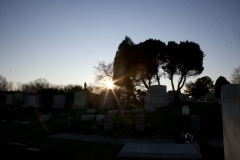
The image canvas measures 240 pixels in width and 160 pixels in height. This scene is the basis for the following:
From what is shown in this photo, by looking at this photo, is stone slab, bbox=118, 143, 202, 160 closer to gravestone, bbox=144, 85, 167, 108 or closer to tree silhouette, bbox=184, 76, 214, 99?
gravestone, bbox=144, 85, 167, 108

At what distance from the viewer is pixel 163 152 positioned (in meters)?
4.20

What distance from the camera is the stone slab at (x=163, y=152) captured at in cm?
398

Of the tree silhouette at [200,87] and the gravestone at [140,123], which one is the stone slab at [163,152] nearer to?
the gravestone at [140,123]

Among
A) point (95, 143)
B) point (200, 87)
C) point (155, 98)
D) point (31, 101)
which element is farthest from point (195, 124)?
point (200, 87)

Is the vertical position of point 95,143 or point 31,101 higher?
point 31,101

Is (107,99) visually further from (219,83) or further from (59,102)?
(219,83)

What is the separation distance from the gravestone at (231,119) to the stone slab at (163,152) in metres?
1.02

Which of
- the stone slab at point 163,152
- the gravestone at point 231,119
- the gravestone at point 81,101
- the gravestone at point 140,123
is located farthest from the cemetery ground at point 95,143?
the gravestone at point 81,101

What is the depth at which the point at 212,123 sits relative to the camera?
9.14 m

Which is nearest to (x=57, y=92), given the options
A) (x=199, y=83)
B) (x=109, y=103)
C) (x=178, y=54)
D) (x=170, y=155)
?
(x=109, y=103)

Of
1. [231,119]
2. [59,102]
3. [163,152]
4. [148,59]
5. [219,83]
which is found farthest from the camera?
[148,59]

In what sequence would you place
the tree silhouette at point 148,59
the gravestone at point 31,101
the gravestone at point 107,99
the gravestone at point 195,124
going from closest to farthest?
the gravestone at point 195,124
the gravestone at point 107,99
the gravestone at point 31,101
the tree silhouette at point 148,59

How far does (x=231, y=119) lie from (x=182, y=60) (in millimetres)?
30737

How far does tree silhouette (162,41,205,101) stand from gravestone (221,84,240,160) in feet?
97.6
